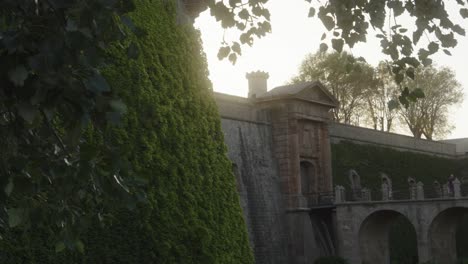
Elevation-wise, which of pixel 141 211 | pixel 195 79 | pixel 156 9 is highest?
pixel 156 9

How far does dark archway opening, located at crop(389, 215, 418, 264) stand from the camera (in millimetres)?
33969

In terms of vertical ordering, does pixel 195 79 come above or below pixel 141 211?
above

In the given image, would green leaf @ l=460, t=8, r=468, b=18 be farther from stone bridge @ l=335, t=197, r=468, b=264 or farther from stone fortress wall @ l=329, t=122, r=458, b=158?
stone fortress wall @ l=329, t=122, r=458, b=158

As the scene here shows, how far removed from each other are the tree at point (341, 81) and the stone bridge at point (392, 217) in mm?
19355

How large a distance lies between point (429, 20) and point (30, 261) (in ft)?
18.6

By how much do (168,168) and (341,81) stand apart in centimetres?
3965

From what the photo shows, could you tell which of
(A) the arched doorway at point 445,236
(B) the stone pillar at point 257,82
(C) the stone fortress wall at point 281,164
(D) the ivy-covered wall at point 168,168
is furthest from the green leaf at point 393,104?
(B) the stone pillar at point 257,82

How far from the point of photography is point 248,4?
20.3 ft

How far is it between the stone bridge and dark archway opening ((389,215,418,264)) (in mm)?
2054

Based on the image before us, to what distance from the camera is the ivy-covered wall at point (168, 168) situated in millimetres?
10641

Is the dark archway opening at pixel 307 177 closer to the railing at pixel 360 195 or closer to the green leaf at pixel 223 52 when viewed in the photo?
the railing at pixel 360 195

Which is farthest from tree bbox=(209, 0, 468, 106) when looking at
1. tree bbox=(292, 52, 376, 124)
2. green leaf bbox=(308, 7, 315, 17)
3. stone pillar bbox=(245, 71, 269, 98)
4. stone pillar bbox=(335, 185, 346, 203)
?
tree bbox=(292, 52, 376, 124)

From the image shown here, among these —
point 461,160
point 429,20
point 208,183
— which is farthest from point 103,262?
point 461,160

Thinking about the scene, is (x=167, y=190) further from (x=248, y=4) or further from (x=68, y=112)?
(x=68, y=112)
